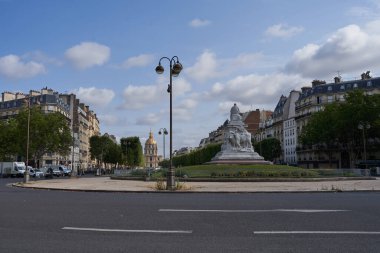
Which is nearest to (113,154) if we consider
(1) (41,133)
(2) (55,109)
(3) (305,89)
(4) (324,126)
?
(2) (55,109)

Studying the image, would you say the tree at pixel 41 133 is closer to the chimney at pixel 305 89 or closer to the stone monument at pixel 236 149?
the stone monument at pixel 236 149

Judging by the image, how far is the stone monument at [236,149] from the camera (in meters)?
54.4

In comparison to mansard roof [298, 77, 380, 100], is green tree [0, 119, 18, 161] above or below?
below

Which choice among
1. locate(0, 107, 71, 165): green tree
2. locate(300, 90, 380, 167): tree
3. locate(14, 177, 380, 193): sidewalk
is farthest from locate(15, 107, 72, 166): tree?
locate(14, 177, 380, 193): sidewalk

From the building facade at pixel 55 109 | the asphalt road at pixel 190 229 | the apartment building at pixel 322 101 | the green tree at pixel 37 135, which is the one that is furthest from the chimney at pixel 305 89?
the asphalt road at pixel 190 229

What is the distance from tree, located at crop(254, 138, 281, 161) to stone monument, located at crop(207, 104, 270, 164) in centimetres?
5438

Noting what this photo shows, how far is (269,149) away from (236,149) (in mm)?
57795

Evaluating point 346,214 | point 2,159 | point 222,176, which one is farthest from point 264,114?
point 346,214

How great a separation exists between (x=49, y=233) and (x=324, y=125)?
77.5m

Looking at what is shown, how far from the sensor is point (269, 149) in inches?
4400

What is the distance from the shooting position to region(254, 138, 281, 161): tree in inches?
4375

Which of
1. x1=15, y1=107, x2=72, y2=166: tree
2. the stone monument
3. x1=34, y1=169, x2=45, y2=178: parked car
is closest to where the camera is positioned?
the stone monument

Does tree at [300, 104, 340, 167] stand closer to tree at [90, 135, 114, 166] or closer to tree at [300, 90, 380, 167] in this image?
tree at [300, 90, 380, 167]

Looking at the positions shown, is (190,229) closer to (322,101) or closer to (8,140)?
(8,140)
